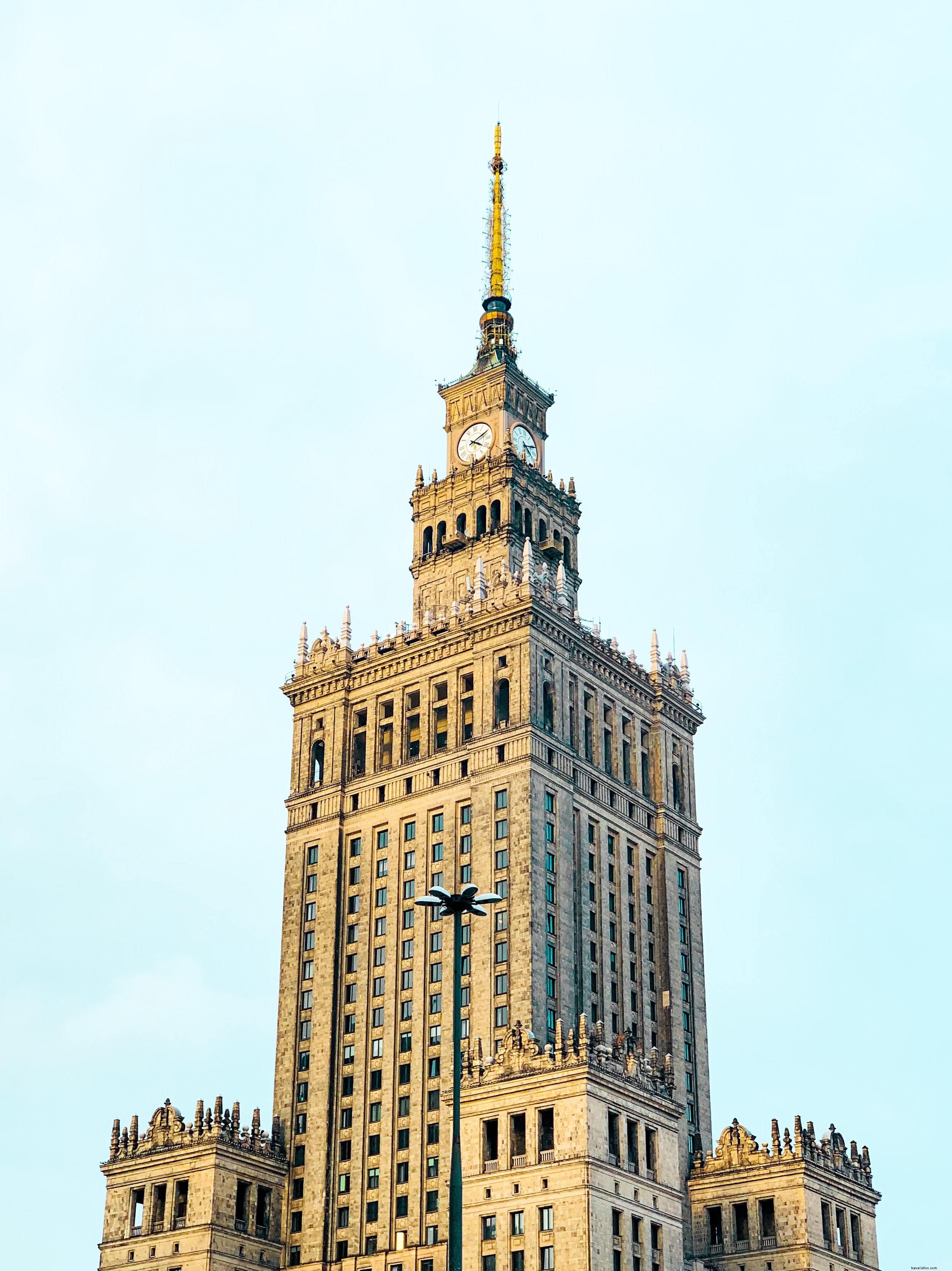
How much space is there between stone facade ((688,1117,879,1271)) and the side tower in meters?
4.33

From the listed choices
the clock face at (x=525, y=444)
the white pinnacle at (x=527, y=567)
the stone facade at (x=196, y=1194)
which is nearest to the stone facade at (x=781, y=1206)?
the stone facade at (x=196, y=1194)

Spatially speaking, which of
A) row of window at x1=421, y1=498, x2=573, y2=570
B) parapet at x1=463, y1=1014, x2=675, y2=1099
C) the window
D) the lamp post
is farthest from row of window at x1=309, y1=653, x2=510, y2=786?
the lamp post

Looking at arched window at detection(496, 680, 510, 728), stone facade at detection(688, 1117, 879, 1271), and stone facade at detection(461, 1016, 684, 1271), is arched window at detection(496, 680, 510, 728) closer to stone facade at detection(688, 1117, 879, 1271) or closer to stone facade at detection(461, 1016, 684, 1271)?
stone facade at detection(461, 1016, 684, 1271)

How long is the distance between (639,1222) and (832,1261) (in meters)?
19.3

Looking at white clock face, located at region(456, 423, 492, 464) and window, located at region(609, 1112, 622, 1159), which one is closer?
window, located at region(609, 1112, 622, 1159)

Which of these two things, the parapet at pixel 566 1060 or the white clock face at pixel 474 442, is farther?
the white clock face at pixel 474 442

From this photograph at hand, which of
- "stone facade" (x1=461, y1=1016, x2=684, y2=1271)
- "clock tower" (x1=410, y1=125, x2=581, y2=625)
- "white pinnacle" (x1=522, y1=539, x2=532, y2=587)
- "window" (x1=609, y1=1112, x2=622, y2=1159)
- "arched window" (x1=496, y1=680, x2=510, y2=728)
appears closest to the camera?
"stone facade" (x1=461, y1=1016, x2=684, y2=1271)

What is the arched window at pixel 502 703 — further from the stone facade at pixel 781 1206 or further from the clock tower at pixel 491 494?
the stone facade at pixel 781 1206

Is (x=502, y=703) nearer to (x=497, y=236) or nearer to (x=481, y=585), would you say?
(x=481, y=585)

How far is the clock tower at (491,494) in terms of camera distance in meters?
164

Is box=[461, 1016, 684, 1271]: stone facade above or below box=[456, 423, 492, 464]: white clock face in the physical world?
below

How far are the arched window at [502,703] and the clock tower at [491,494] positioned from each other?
13.6 metres

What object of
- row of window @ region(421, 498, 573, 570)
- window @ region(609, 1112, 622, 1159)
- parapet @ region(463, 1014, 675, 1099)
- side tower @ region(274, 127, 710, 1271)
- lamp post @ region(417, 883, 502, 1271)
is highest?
row of window @ region(421, 498, 573, 570)

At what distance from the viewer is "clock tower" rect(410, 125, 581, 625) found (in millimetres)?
164125
